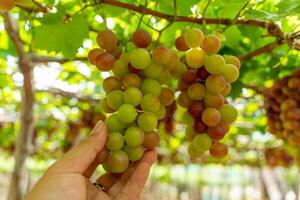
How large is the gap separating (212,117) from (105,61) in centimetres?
31

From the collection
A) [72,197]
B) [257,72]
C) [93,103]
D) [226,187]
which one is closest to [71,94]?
[93,103]

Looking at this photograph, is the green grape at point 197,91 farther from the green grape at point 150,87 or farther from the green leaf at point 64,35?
the green leaf at point 64,35

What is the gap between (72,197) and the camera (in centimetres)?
101

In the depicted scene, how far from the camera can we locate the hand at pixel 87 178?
1007 millimetres

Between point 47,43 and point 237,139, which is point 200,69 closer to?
point 47,43

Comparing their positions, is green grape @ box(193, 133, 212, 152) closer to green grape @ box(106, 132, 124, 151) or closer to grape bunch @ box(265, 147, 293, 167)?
green grape @ box(106, 132, 124, 151)

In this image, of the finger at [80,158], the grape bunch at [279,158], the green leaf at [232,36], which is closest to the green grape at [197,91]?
the finger at [80,158]

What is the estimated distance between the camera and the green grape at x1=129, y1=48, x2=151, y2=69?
1.11 m

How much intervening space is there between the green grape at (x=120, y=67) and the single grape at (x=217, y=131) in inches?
11.0

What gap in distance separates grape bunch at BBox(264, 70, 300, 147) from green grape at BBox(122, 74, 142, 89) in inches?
39.0

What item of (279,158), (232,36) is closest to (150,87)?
(232,36)

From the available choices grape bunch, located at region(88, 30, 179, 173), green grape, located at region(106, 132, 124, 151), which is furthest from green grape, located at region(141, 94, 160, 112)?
green grape, located at region(106, 132, 124, 151)

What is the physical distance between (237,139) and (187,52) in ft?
13.7

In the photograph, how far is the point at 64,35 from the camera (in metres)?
1.50
